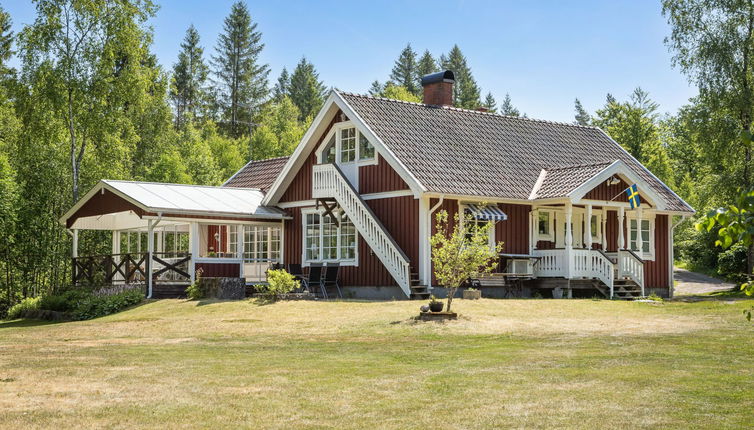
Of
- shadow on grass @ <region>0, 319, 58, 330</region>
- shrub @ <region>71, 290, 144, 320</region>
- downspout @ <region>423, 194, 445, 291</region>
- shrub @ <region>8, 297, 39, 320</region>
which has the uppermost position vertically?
downspout @ <region>423, 194, 445, 291</region>

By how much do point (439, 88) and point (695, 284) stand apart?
1422 centimetres

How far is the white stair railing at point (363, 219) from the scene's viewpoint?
984 inches

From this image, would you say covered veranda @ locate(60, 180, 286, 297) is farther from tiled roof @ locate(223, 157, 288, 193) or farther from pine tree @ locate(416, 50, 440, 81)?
pine tree @ locate(416, 50, 440, 81)

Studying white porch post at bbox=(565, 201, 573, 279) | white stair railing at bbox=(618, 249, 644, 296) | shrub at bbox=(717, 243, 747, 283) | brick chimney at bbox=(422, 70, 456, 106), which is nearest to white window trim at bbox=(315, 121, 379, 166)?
brick chimney at bbox=(422, 70, 456, 106)

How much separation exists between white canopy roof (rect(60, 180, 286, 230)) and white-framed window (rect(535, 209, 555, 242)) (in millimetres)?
7720

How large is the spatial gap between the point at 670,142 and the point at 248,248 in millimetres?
47709

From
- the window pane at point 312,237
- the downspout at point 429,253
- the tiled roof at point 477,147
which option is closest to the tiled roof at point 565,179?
the tiled roof at point 477,147

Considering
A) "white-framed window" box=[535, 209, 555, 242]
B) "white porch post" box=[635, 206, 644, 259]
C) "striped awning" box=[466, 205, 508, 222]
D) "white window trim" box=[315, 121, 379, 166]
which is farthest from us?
"white-framed window" box=[535, 209, 555, 242]

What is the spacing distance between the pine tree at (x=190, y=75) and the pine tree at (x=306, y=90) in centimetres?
1043

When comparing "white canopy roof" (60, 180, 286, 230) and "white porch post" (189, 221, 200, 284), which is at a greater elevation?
"white canopy roof" (60, 180, 286, 230)

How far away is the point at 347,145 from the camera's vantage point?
92.7ft

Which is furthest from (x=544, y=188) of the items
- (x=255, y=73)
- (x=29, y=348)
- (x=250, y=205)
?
(x=255, y=73)

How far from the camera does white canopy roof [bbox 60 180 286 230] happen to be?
88.4 feet

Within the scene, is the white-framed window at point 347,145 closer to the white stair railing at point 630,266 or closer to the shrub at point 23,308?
the white stair railing at point 630,266
